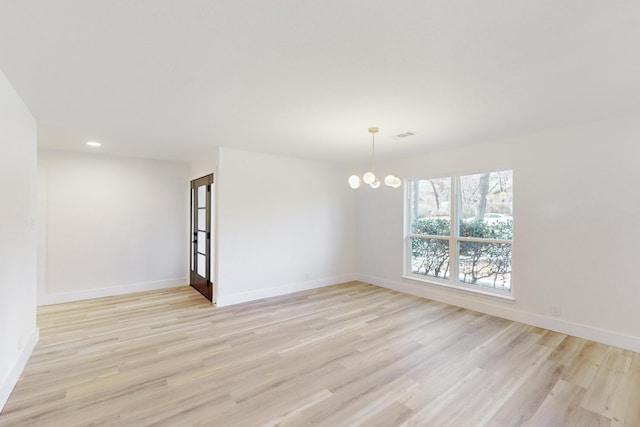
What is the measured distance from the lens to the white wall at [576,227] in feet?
10.4

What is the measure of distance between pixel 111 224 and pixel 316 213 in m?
3.73

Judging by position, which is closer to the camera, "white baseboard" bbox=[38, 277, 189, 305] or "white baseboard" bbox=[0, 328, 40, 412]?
"white baseboard" bbox=[0, 328, 40, 412]

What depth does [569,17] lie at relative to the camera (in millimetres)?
1588

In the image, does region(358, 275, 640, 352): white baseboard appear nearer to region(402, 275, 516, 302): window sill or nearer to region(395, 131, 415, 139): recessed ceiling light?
region(402, 275, 516, 302): window sill

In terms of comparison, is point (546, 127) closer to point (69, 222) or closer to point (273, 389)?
point (273, 389)

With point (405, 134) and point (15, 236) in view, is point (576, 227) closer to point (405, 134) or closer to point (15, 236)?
point (405, 134)

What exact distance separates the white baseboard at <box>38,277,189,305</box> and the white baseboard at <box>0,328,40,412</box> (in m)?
1.74

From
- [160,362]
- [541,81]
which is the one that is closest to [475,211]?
[541,81]

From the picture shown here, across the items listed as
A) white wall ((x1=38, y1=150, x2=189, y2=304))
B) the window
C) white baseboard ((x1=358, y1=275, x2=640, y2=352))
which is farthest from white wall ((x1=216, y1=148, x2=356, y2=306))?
white wall ((x1=38, y1=150, x2=189, y2=304))

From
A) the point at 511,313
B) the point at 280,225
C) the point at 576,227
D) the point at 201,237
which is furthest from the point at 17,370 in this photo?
the point at 576,227

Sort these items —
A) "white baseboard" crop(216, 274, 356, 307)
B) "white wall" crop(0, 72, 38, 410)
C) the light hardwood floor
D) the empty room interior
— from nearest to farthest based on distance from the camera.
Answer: the empty room interior < the light hardwood floor < "white wall" crop(0, 72, 38, 410) < "white baseboard" crop(216, 274, 356, 307)

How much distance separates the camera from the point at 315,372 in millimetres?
2645

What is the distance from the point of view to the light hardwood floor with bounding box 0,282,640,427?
82.0 inches

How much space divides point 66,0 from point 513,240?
4.96 m
